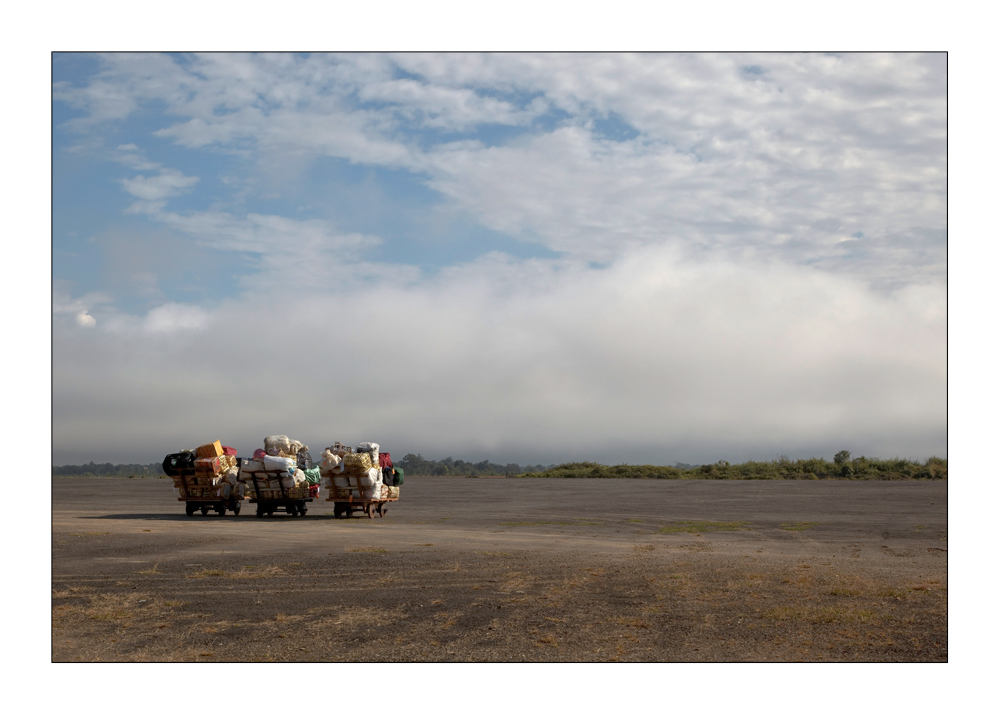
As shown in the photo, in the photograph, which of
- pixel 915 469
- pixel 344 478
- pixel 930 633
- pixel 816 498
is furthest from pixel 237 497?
pixel 915 469

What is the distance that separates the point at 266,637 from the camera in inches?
346

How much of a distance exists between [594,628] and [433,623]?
6.69 ft

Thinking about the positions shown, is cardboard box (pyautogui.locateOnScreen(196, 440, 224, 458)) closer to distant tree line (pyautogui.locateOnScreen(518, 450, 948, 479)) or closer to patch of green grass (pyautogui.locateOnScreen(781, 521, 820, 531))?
patch of green grass (pyautogui.locateOnScreen(781, 521, 820, 531))

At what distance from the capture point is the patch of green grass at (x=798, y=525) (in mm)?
22312

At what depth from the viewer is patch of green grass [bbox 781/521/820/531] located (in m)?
22.3

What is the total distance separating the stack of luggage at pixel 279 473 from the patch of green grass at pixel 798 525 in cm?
1629

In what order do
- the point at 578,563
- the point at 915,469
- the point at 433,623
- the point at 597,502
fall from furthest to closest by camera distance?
the point at 915,469, the point at 597,502, the point at 578,563, the point at 433,623

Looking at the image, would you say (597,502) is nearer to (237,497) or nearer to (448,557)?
(237,497)

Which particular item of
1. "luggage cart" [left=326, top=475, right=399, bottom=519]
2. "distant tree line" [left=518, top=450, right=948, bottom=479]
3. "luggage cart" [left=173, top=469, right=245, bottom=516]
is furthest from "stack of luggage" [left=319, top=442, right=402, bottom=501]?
"distant tree line" [left=518, top=450, right=948, bottom=479]

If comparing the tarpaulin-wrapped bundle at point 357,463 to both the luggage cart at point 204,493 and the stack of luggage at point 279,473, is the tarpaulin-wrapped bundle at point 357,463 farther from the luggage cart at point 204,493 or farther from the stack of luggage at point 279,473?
the luggage cart at point 204,493

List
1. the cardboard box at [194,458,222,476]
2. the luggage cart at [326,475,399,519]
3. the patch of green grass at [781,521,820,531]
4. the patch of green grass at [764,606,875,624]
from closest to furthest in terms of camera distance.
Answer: the patch of green grass at [764,606,875,624], the patch of green grass at [781,521,820,531], the luggage cart at [326,475,399,519], the cardboard box at [194,458,222,476]

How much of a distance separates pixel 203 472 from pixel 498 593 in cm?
1887

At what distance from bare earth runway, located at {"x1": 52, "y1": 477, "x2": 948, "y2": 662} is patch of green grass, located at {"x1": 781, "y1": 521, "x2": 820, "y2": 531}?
16.9 inches

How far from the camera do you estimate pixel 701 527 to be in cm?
2244
